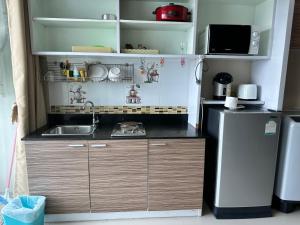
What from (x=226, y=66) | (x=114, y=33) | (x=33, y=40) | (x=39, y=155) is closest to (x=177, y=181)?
(x=39, y=155)

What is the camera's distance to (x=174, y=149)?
1904 millimetres

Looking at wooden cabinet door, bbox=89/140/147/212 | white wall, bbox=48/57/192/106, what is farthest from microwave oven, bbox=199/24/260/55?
wooden cabinet door, bbox=89/140/147/212

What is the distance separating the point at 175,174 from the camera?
195cm

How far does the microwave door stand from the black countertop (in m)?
0.80

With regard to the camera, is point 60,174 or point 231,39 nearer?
point 60,174

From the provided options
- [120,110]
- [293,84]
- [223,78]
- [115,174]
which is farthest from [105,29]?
[293,84]

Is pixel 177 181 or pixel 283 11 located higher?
pixel 283 11

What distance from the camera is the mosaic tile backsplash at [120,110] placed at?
92.2 inches

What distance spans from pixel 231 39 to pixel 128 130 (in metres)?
1.30

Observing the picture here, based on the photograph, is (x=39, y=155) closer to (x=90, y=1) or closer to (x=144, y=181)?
(x=144, y=181)

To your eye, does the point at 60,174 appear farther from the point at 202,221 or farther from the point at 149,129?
the point at 202,221

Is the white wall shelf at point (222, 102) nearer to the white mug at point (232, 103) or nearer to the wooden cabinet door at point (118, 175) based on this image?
the white mug at point (232, 103)

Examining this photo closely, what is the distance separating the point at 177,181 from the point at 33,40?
5.98ft

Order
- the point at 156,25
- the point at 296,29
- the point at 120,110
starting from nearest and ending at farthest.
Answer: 1. the point at 296,29
2. the point at 156,25
3. the point at 120,110
